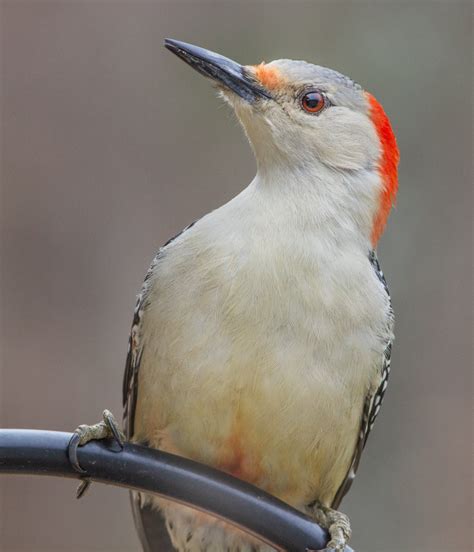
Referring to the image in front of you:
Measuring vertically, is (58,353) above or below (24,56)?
below

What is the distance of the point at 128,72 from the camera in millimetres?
8031

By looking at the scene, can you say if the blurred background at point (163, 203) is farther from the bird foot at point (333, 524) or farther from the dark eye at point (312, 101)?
the dark eye at point (312, 101)

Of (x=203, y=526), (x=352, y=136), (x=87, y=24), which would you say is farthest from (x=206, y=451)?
(x=87, y=24)

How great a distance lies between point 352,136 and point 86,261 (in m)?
3.26

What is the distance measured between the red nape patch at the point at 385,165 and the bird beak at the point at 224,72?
552 millimetres

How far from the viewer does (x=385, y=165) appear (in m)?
4.84

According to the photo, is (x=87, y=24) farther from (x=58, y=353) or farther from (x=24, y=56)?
(x=58, y=353)

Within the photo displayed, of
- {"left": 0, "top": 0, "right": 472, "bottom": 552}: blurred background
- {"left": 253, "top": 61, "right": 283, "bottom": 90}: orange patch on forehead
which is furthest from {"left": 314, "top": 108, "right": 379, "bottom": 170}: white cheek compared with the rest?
{"left": 0, "top": 0, "right": 472, "bottom": 552}: blurred background

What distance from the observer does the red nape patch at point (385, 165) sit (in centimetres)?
479

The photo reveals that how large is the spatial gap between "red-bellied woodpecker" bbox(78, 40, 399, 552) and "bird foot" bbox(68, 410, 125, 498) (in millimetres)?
302

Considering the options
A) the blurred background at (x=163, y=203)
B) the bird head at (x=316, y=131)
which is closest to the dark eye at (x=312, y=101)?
the bird head at (x=316, y=131)

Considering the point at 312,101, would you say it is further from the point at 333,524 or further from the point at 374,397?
the point at 333,524

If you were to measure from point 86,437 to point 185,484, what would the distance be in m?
0.38

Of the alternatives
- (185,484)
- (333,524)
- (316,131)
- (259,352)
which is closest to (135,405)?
(259,352)
